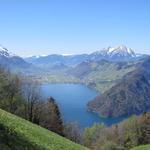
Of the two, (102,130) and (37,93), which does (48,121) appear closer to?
(37,93)

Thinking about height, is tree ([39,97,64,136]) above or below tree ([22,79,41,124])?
below

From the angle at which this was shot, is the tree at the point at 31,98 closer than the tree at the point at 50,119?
Yes

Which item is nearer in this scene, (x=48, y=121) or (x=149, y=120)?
(x=48, y=121)

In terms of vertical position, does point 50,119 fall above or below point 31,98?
below

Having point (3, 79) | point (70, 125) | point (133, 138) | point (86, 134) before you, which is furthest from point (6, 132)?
point (86, 134)

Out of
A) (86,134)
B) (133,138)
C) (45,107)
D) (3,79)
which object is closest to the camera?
(3,79)

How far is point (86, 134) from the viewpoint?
425ft

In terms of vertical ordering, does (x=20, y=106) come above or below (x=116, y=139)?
above

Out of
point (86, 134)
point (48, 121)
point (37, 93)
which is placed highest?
point (37, 93)

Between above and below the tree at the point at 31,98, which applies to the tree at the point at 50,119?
below

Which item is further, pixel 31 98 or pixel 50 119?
pixel 50 119

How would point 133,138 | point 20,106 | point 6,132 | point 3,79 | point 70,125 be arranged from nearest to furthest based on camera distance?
point 6,132
point 3,79
point 20,106
point 70,125
point 133,138

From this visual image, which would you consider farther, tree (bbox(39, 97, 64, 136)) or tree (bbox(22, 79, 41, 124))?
tree (bbox(39, 97, 64, 136))

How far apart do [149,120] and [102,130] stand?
18.1 meters
